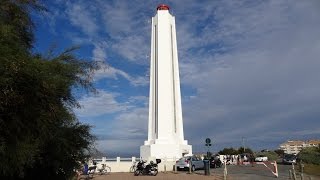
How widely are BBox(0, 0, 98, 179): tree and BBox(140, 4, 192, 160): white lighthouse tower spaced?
102 feet

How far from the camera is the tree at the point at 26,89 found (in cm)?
1061

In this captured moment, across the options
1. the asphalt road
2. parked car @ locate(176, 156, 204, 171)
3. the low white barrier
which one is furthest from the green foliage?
the low white barrier

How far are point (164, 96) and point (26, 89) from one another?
3719 centimetres

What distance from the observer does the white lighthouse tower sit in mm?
47184

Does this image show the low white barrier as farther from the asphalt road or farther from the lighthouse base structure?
the asphalt road

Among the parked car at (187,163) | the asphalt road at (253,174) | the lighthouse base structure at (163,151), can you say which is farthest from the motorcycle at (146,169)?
the lighthouse base structure at (163,151)

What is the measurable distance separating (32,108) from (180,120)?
3860 cm

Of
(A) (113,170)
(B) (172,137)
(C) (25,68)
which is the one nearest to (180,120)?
(B) (172,137)

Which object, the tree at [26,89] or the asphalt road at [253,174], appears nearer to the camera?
the tree at [26,89]

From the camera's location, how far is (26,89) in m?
11.2

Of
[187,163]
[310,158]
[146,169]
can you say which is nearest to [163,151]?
[187,163]

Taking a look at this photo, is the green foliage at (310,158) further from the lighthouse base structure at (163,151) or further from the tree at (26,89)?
the tree at (26,89)

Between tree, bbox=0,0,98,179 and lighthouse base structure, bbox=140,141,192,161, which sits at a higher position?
lighthouse base structure, bbox=140,141,192,161

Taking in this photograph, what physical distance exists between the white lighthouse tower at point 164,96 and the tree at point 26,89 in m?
31.0
